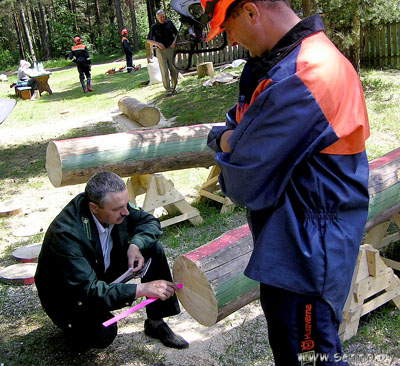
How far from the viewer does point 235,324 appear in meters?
3.20

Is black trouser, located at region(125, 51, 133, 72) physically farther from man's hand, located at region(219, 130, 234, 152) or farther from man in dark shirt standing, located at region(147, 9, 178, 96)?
man's hand, located at region(219, 130, 234, 152)

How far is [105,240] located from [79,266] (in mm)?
350

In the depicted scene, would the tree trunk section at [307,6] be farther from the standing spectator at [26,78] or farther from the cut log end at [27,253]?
the standing spectator at [26,78]

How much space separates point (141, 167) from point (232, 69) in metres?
9.24

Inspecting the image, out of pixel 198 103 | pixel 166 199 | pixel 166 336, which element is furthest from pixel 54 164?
pixel 198 103

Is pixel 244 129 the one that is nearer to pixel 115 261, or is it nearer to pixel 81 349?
pixel 115 261

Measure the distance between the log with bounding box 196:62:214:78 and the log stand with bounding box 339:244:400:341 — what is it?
419 inches

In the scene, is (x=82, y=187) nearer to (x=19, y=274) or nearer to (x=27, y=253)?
(x=27, y=253)

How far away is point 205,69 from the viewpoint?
511 inches

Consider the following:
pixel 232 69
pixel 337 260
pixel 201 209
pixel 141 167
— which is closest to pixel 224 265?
pixel 337 260

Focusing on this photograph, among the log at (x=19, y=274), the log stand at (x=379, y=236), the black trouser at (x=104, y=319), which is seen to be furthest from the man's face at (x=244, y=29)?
the log at (x=19, y=274)

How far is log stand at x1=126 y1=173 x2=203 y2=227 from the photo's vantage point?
4703mm

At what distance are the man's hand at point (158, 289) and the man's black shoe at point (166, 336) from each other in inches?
27.7

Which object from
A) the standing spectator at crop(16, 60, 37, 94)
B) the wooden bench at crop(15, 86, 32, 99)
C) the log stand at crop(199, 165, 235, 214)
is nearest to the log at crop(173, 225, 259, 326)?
the log stand at crop(199, 165, 235, 214)
